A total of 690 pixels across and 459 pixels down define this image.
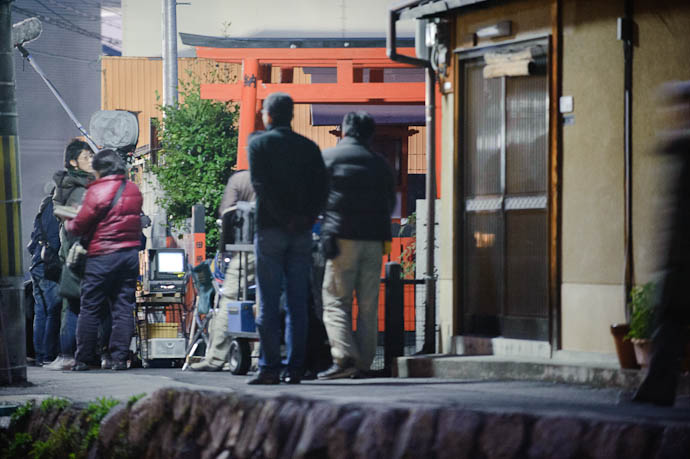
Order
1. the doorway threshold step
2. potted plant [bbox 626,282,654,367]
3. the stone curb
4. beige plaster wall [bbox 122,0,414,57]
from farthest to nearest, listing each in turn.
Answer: beige plaster wall [bbox 122,0,414,57], the doorway threshold step, potted plant [bbox 626,282,654,367], the stone curb

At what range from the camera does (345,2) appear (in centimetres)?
3303

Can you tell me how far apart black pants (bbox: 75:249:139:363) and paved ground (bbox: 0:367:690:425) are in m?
0.37

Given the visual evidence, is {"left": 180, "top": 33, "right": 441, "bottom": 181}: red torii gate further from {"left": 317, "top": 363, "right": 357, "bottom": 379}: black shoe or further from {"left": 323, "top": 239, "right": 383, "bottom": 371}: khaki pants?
{"left": 317, "top": 363, "right": 357, "bottom": 379}: black shoe

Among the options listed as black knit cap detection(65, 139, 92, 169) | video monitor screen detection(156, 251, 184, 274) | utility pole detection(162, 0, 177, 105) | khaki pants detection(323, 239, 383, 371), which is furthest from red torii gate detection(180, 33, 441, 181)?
khaki pants detection(323, 239, 383, 371)

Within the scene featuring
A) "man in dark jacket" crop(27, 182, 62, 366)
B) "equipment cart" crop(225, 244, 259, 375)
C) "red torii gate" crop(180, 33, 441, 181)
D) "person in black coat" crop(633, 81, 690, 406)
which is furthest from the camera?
"red torii gate" crop(180, 33, 441, 181)

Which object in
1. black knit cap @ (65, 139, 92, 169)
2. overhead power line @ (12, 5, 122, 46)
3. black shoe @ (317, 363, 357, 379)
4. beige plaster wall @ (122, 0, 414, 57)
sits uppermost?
overhead power line @ (12, 5, 122, 46)

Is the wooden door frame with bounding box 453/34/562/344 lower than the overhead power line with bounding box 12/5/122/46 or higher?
lower

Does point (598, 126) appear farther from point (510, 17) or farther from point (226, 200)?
point (226, 200)

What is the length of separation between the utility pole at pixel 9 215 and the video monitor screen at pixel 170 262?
16.5 ft

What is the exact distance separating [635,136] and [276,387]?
11.2 feet

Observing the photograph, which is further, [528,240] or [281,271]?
[528,240]

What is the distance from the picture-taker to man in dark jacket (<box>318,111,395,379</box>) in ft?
29.5

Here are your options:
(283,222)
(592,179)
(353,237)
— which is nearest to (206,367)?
(353,237)

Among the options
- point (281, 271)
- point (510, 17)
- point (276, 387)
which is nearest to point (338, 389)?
point (276, 387)
